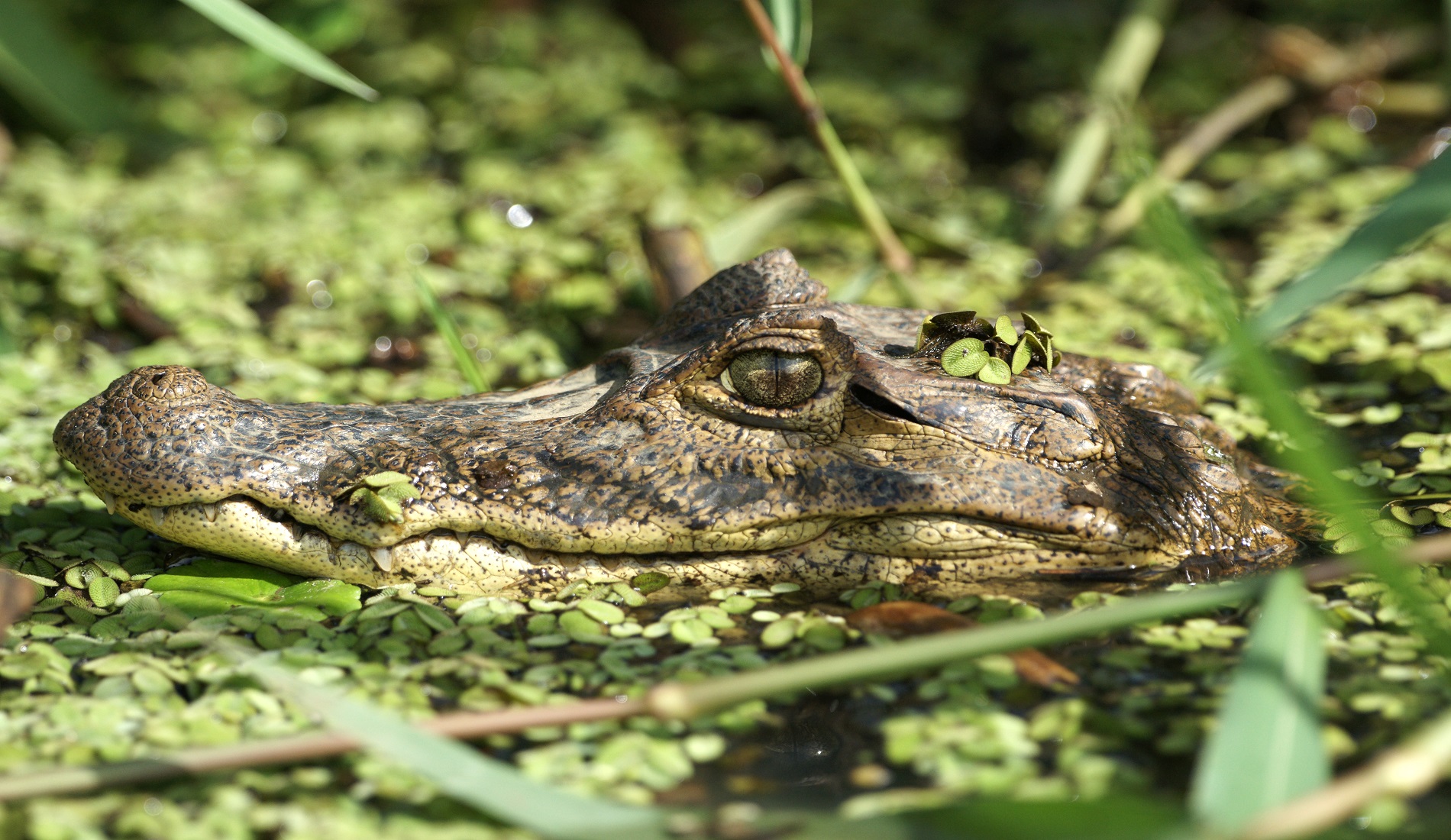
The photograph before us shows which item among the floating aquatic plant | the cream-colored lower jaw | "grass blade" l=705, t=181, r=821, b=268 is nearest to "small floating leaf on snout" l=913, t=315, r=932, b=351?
the floating aquatic plant

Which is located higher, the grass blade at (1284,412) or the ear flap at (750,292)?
the ear flap at (750,292)

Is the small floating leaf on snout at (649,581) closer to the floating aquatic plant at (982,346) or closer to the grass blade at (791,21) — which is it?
the floating aquatic plant at (982,346)

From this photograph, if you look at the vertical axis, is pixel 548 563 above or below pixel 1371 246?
below

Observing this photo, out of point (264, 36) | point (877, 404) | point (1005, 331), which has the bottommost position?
point (877, 404)

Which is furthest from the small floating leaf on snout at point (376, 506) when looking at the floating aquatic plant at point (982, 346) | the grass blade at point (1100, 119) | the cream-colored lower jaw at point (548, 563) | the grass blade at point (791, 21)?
the grass blade at point (1100, 119)

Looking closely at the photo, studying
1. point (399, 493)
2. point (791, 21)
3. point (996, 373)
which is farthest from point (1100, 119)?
point (399, 493)

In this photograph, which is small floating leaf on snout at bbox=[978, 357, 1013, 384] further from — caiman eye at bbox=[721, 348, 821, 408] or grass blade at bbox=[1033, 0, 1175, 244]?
grass blade at bbox=[1033, 0, 1175, 244]

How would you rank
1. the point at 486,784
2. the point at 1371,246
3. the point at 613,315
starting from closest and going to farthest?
the point at 486,784
the point at 1371,246
the point at 613,315

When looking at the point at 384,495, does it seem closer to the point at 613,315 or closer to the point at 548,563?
the point at 548,563
